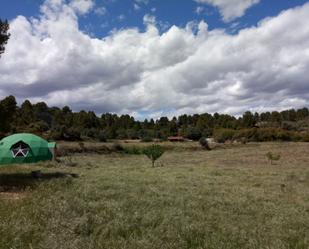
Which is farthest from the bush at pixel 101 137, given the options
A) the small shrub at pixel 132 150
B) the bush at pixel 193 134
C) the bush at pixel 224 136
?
the bush at pixel 193 134

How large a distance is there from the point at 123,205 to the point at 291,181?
15.5 m

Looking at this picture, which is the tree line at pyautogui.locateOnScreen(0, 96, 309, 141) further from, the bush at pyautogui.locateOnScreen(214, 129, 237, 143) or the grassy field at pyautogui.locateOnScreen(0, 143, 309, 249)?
the grassy field at pyautogui.locateOnScreen(0, 143, 309, 249)

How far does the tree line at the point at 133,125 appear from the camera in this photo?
319 ft

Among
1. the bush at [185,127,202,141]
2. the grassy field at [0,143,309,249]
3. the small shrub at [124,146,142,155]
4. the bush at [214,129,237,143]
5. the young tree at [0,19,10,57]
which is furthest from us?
the bush at [185,127,202,141]

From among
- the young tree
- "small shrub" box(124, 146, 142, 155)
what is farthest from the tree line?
the young tree

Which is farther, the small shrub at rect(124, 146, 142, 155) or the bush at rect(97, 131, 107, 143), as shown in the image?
the bush at rect(97, 131, 107, 143)

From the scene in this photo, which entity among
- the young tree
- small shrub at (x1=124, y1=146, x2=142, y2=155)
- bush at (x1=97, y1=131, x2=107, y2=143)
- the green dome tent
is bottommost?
small shrub at (x1=124, y1=146, x2=142, y2=155)

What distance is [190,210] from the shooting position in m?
11.9

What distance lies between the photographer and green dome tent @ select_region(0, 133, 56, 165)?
38.4 metres

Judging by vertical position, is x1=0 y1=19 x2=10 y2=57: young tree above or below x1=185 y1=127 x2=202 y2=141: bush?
above

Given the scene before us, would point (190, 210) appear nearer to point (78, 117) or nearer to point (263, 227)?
point (263, 227)

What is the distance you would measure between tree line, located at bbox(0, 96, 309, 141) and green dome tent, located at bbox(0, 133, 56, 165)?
25.7 m

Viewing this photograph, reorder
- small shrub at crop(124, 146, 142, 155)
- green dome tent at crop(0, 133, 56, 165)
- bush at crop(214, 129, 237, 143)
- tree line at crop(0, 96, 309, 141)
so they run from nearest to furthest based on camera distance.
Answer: green dome tent at crop(0, 133, 56, 165), small shrub at crop(124, 146, 142, 155), tree line at crop(0, 96, 309, 141), bush at crop(214, 129, 237, 143)

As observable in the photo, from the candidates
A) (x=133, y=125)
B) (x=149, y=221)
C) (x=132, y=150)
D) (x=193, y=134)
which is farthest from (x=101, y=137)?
(x=149, y=221)
